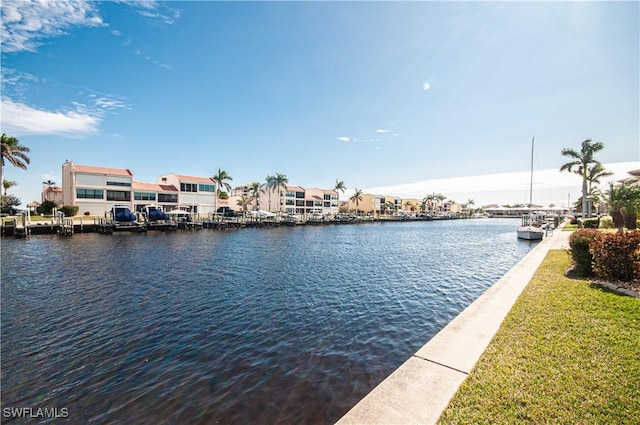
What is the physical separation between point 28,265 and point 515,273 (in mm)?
31182

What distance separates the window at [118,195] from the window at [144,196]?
4.40ft

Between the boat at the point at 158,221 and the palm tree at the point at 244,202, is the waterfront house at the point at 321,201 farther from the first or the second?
the boat at the point at 158,221

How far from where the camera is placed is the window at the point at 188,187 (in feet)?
234

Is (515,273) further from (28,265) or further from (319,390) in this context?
(28,265)

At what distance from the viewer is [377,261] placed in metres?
23.7

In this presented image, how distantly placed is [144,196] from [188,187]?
1010 centimetres

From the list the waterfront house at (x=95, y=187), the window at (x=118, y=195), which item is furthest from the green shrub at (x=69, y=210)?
the window at (x=118, y=195)

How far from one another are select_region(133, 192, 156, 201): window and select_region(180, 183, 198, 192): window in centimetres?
666

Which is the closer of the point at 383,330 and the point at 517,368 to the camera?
the point at 517,368

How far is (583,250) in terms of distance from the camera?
12703 millimetres

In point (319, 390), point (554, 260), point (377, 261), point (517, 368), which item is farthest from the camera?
point (377, 261)

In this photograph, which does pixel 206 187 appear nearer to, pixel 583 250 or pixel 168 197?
pixel 168 197

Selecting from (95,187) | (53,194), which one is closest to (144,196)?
(95,187)

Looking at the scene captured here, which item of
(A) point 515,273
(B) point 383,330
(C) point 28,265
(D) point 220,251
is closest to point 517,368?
(B) point 383,330
